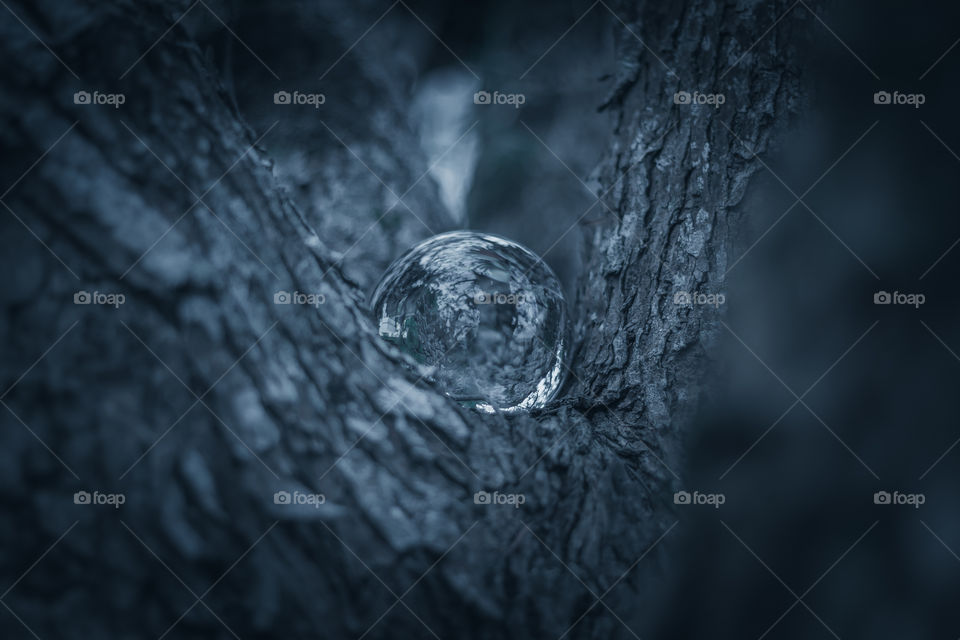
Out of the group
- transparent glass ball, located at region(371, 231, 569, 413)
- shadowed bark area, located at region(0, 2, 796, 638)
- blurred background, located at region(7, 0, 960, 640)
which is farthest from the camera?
transparent glass ball, located at region(371, 231, 569, 413)

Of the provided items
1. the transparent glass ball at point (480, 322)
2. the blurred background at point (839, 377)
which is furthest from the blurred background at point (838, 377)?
the transparent glass ball at point (480, 322)

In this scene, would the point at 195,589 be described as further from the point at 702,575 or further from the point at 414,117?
the point at 414,117

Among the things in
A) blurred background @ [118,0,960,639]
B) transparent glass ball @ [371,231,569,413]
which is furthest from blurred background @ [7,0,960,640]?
transparent glass ball @ [371,231,569,413]

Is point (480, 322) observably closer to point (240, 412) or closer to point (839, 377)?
point (240, 412)

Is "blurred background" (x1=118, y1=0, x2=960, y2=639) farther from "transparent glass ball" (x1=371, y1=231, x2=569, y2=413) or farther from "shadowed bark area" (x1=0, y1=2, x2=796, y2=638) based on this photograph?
"transparent glass ball" (x1=371, y1=231, x2=569, y2=413)

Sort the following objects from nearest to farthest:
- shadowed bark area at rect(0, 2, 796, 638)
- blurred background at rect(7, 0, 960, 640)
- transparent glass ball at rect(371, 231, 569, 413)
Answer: shadowed bark area at rect(0, 2, 796, 638) < blurred background at rect(7, 0, 960, 640) < transparent glass ball at rect(371, 231, 569, 413)

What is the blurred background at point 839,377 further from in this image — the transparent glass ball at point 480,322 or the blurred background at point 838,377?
the transparent glass ball at point 480,322
